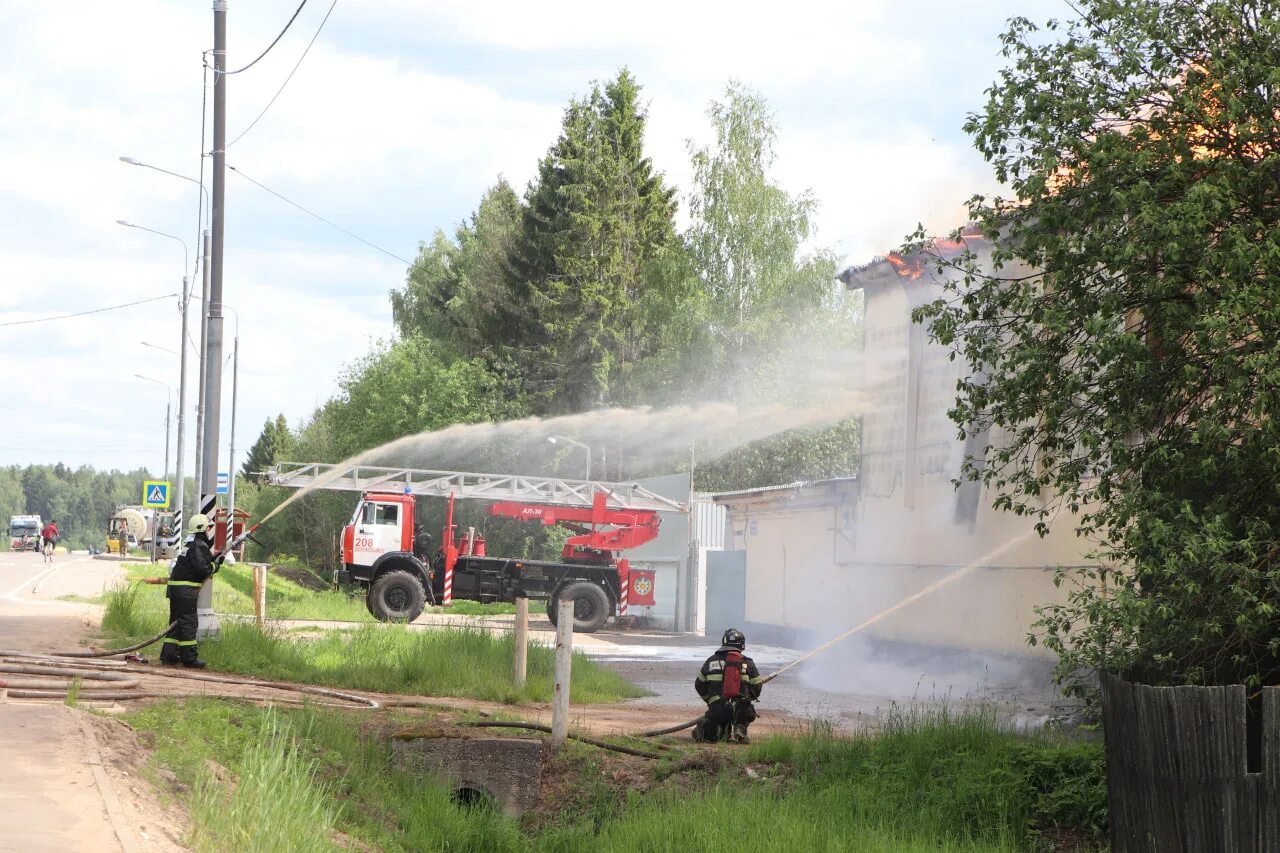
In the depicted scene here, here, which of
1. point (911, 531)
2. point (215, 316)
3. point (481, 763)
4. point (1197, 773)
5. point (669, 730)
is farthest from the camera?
point (911, 531)

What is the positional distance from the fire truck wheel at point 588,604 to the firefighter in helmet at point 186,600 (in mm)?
14446

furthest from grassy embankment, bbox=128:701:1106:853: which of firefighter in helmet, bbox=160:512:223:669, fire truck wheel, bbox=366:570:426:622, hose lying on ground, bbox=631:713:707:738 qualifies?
fire truck wheel, bbox=366:570:426:622

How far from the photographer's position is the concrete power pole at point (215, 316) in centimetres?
1539

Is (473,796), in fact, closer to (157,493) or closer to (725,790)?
(725,790)

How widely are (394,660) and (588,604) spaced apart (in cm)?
1318

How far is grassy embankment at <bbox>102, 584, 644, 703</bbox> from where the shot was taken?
14391 mm

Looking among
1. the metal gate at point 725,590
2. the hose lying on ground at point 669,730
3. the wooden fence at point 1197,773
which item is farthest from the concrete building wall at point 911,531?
the wooden fence at point 1197,773

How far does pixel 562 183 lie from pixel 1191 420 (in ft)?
129

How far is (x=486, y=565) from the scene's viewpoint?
2780 centimetres

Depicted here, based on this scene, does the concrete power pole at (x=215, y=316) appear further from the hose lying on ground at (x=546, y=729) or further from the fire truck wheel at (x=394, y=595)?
the fire truck wheel at (x=394, y=595)

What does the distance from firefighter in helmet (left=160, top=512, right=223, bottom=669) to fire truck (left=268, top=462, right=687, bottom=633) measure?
11.8m

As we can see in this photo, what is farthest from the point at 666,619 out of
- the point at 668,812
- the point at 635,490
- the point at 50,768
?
the point at 50,768

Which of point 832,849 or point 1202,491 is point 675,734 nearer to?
point 832,849

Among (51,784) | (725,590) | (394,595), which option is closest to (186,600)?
(51,784)
